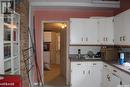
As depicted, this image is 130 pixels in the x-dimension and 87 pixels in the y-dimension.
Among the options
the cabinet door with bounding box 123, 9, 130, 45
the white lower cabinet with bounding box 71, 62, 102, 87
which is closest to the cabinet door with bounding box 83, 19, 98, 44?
the white lower cabinet with bounding box 71, 62, 102, 87

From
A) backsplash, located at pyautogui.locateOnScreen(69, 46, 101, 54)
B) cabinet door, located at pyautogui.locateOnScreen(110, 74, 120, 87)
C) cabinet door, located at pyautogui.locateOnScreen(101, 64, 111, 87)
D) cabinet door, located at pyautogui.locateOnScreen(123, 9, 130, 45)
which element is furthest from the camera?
backsplash, located at pyautogui.locateOnScreen(69, 46, 101, 54)

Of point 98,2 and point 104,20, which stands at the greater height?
point 98,2

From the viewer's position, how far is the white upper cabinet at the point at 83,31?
236 inches

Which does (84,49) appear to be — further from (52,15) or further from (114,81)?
(114,81)

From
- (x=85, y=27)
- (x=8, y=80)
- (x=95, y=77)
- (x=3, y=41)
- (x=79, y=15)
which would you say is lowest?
(x=95, y=77)

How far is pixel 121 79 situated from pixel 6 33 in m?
2.52

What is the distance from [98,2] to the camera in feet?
18.1

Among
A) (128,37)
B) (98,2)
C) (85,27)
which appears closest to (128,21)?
(128,37)

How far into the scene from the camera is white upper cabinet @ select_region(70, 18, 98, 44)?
5984 millimetres

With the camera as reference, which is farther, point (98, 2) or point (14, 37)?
point (98, 2)

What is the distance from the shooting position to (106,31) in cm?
600

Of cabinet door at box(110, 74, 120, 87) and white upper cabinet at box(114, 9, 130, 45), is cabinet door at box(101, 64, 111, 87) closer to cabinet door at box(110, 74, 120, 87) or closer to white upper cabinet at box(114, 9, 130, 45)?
cabinet door at box(110, 74, 120, 87)

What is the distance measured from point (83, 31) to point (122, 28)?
1.35 m

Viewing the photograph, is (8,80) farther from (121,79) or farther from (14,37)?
(121,79)
